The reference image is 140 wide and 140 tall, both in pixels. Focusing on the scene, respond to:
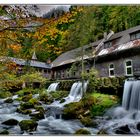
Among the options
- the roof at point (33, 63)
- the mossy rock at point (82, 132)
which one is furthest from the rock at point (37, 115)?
the roof at point (33, 63)

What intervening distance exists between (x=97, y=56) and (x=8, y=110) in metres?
1.55

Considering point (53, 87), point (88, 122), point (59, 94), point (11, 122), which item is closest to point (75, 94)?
point (59, 94)

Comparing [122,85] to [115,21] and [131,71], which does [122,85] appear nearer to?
[131,71]

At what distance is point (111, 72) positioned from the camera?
4.17 metres

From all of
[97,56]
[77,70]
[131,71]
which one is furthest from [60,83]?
[131,71]

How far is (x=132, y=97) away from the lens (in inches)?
158

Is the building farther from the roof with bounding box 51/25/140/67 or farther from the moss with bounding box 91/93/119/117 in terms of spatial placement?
the moss with bounding box 91/93/119/117

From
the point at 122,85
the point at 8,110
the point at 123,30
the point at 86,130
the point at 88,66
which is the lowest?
the point at 86,130

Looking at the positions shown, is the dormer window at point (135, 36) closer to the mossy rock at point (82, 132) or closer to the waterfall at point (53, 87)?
the waterfall at point (53, 87)

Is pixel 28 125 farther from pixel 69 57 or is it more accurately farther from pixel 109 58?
pixel 109 58

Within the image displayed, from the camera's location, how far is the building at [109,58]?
408 cm

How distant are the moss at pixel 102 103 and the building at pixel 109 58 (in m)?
0.33

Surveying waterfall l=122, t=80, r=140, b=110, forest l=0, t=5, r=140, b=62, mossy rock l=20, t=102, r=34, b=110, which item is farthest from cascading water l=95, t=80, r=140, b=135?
mossy rock l=20, t=102, r=34, b=110

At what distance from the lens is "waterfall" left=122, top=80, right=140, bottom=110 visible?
3.98 metres
